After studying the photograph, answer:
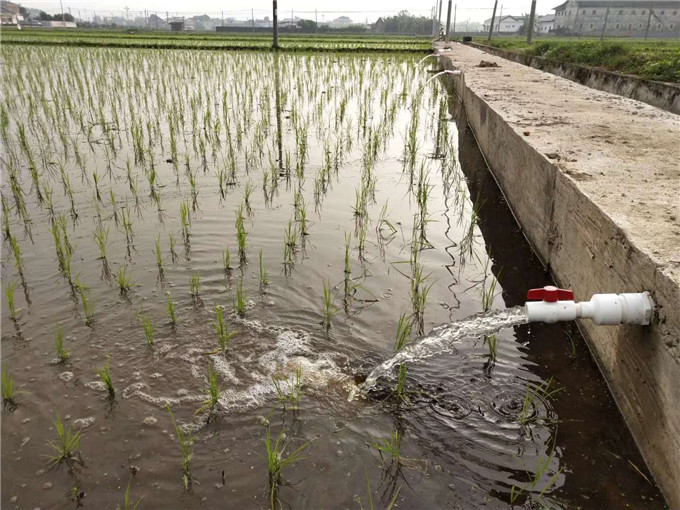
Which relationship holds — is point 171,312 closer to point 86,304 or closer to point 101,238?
point 86,304

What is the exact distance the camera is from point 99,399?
1.81m

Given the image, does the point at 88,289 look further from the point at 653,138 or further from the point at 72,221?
the point at 653,138

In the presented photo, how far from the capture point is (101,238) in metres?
2.77

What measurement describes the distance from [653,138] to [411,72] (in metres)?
8.58

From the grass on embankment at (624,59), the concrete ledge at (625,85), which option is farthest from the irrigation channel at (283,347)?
the grass on embankment at (624,59)

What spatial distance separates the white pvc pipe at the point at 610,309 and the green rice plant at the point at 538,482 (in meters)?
0.46

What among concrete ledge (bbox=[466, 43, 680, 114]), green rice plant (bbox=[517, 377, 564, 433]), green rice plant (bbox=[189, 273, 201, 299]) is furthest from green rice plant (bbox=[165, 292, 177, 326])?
concrete ledge (bbox=[466, 43, 680, 114])

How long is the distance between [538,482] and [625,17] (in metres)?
51.4

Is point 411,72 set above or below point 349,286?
above

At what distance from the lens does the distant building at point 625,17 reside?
128ft

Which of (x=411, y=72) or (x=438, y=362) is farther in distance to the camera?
(x=411, y=72)

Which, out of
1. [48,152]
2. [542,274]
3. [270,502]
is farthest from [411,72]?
[270,502]

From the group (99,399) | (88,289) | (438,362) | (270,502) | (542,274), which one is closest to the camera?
(270,502)

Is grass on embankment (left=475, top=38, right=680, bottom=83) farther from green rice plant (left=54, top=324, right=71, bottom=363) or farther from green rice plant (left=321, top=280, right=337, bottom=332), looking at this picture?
green rice plant (left=54, top=324, right=71, bottom=363)
